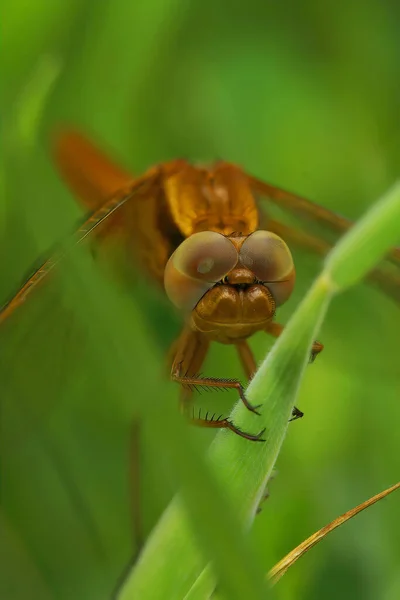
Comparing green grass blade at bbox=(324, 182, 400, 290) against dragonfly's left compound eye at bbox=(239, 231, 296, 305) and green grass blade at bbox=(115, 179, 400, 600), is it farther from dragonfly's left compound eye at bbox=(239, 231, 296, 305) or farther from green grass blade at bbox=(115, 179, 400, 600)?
dragonfly's left compound eye at bbox=(239, 231, 296, 305)

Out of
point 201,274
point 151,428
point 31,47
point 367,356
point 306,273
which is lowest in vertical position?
point 367,356

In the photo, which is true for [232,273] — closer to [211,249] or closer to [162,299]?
[211,249]

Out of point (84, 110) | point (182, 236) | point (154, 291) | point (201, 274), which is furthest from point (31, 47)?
point (201, 274)

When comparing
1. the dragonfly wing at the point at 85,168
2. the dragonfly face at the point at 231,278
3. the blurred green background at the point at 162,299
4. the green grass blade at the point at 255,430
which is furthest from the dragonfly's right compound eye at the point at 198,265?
the dragonfly wing at the point at 85,168

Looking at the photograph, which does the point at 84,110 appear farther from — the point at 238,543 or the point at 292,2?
the point at 238,543

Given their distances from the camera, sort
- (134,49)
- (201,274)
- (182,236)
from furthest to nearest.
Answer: (134,49)
(182,236)
(201,274)

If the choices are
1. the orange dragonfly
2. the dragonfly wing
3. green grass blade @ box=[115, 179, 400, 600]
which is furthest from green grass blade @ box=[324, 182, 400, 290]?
the dragonfly wing
